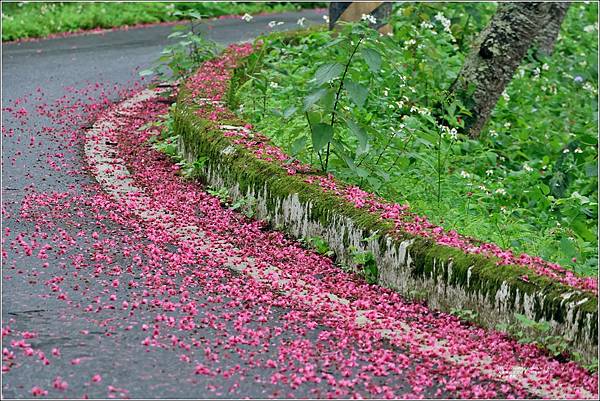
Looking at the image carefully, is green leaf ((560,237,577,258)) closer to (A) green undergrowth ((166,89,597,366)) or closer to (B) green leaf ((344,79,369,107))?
(A) green undergrowth ((166,89,597,366))

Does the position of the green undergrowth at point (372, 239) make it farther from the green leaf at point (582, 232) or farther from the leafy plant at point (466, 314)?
the green leaf at point (582, 232)

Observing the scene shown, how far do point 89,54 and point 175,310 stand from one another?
29.5 feet

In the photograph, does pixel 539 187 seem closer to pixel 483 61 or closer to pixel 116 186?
pixel 483 61

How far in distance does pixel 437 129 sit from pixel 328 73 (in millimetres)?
2755

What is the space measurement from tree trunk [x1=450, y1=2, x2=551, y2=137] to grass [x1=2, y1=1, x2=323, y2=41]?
5.82 meters

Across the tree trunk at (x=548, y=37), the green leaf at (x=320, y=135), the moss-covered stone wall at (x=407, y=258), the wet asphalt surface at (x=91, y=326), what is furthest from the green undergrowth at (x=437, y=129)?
the wet asphalt surface at (x=91, y=326)

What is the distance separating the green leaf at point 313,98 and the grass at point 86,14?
8.15 m

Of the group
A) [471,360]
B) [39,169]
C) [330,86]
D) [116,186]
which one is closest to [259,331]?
[471,360]

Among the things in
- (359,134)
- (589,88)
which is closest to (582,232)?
(359,134)

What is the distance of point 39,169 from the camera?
7.87 metres

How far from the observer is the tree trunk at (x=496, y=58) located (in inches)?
370

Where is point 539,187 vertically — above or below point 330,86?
below

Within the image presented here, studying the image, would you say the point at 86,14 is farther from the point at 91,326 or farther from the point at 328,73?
the point at 91,326

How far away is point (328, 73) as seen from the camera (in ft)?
20.7
